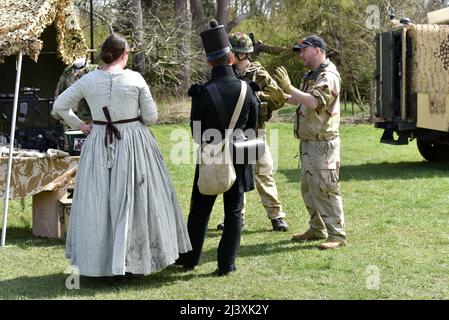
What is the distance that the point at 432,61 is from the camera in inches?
475

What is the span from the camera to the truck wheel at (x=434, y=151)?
13406 mm

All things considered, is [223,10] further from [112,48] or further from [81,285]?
[81,285]

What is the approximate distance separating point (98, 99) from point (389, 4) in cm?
1851

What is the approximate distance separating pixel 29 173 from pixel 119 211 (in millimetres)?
2169

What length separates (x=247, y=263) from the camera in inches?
255

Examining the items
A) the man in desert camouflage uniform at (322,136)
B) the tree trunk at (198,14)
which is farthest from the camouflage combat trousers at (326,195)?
the tree trunk at (198,14)

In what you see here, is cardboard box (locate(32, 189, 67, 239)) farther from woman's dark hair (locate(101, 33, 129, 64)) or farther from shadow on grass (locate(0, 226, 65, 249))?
woman's dark hair (locate(101, 33, 129, 64))

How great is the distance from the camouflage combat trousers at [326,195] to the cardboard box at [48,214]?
7.58ft

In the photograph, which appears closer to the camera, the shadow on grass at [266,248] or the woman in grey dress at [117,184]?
the woman in grey dress at [117,184]

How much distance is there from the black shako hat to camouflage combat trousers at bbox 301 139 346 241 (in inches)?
58.9

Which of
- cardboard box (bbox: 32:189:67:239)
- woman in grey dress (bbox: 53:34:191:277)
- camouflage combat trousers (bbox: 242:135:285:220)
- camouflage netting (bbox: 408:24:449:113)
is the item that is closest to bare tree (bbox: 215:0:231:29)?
camouflage netting (bbox: 408:24:449:113)

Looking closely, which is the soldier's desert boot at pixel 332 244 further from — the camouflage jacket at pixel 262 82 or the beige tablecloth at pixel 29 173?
the beige tablecloth at pixel 29 173

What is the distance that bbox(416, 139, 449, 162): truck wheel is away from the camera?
13406 mm

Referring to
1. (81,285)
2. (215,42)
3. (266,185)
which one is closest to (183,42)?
(266,185)
